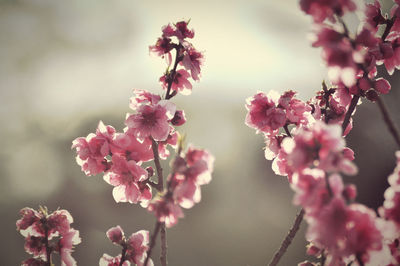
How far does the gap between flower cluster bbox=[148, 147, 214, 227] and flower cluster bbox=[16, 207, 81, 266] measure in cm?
56

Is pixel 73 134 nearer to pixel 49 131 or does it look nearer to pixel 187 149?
pixel 49 131

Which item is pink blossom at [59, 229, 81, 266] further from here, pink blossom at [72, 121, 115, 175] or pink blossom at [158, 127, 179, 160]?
pink blossom at [158, 127, 179, 160]

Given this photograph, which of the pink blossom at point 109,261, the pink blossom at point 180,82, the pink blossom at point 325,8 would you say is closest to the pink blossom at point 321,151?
the pink blossom at point 325,8

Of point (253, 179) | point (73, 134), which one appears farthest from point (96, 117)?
point (253, 179)

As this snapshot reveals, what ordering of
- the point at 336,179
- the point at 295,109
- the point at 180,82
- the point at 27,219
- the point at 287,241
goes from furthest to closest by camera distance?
the point at 180,82, the point at 295,109, the point at 27,219, the point at 287,241, the point at 336,179

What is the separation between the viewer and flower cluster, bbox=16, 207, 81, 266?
1.24m

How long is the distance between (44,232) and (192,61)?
82cm

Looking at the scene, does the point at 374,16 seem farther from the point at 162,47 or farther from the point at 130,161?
the point at 130,161

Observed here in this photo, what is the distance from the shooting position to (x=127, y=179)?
1.30m

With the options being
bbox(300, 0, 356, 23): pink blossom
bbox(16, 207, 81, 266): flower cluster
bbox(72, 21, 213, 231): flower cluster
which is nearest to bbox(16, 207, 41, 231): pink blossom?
bbox(16, 207, 81, 266): flower cluster

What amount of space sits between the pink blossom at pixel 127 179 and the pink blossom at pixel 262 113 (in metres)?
0.45

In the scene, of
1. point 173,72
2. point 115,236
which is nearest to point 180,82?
point 173,72

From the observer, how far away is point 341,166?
0.72m

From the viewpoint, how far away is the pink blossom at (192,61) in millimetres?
1370
